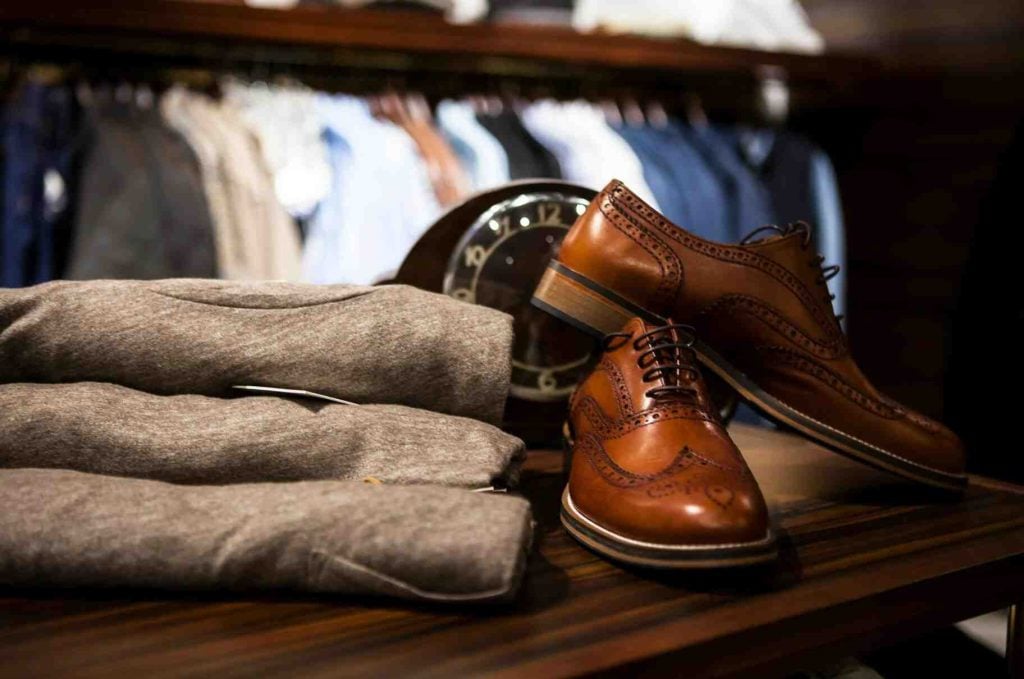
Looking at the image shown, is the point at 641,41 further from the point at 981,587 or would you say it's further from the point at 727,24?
the point at 981,587

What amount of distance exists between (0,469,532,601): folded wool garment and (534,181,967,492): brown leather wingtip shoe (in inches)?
10.3

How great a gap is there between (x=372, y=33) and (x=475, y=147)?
0.84 ft

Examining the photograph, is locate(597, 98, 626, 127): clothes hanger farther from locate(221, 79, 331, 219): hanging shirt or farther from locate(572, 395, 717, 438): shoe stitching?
locate(572, 395, 717, 438): shoe stitching

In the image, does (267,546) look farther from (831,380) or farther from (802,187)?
(802,187)

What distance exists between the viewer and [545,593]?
0.44 meters

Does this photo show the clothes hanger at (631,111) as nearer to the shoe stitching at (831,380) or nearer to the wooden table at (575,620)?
the shoe stitching at (831,380)

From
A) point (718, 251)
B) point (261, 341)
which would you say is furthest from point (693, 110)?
point (261, 341)

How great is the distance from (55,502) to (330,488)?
0.46 feet

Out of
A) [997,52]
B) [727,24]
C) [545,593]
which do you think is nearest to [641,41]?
[727,24]

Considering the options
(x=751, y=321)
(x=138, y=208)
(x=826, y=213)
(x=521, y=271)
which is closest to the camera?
(x=751, y=321)

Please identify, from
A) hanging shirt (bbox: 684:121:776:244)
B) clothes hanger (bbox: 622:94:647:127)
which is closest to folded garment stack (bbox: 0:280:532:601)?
hanging shirt (bbox: 684:121:776:244)

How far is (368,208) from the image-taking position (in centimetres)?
135

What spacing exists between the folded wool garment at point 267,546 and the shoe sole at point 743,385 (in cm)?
25

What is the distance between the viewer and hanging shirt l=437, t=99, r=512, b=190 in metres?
1.41
